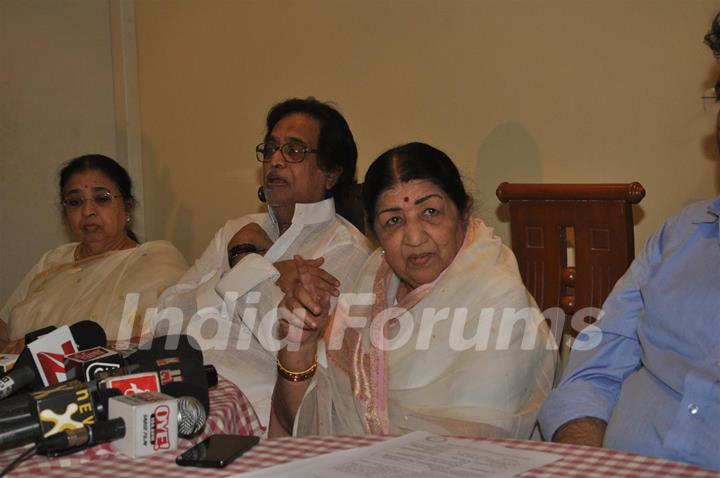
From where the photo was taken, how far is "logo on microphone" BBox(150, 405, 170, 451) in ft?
4.52

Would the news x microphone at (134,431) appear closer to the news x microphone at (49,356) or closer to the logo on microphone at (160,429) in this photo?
the logo on microphone at (160,429)

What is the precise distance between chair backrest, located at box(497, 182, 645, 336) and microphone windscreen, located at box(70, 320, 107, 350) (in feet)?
4.29

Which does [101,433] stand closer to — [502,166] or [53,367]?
[53,367]

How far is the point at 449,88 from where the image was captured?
11.4 ft

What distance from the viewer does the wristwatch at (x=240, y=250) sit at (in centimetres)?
316

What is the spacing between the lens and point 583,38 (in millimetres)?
3078

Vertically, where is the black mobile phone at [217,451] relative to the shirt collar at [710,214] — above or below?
below

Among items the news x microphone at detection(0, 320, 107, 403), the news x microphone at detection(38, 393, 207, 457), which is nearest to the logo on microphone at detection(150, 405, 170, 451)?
the news x microphone at detection(38, 393, 207, 457)

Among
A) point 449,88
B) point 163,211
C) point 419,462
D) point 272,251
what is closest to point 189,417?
point 419,462

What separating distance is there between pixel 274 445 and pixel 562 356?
1.97 meters

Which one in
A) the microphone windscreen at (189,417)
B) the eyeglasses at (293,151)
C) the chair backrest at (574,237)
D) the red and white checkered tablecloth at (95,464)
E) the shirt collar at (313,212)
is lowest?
the red and white checkered tablecloth at (95,464)

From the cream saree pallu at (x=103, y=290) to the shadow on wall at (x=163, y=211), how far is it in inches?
36.6

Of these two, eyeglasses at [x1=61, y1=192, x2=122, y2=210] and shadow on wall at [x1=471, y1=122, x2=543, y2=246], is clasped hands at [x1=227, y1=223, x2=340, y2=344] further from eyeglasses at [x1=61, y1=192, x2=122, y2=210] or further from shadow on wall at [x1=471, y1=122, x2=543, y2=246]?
eyeglasses at [x1=61, y1=192, x2=122, y2=210]

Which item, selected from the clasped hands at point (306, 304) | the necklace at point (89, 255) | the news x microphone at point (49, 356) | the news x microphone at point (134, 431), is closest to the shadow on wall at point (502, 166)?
the clasped hands at point (306, 304)
